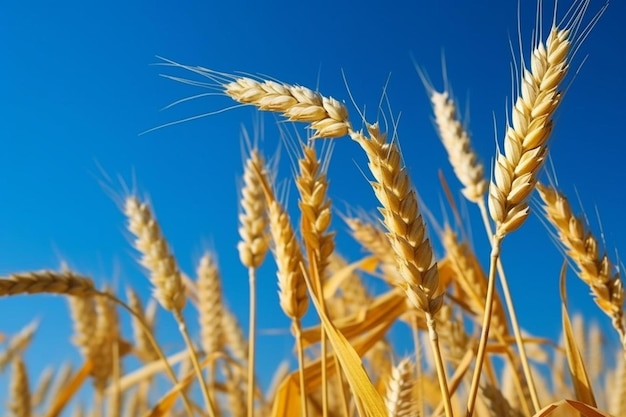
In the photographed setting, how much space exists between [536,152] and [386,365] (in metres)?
2.13

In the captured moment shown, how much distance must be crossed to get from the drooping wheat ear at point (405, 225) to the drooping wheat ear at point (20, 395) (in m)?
2.55

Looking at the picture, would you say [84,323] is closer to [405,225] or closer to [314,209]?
[314,209]

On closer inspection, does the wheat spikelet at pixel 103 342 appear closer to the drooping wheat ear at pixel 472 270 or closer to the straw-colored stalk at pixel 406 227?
the drooping wheat ear at pixel 472 270

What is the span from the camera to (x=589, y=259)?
1.40 m

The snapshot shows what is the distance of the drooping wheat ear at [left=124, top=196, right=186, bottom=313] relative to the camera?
179cm

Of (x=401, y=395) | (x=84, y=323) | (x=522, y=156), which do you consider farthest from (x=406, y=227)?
(x=84, y=323)

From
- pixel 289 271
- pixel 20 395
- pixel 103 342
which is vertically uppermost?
pixel 103 342

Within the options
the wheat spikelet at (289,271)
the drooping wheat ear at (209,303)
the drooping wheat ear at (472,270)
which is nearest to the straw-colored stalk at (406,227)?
the wheat spikelet at (289,271)

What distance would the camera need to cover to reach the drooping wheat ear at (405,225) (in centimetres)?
94

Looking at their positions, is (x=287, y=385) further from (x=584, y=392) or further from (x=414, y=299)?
(x=414, y=299)

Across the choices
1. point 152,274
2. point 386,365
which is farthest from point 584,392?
point 386,365

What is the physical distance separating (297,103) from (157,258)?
88cm

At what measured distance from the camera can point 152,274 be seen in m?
1.82

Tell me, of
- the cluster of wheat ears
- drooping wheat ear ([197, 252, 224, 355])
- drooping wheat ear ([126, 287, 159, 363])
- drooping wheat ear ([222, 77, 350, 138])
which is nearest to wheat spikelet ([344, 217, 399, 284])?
the cluster of wheat ears
